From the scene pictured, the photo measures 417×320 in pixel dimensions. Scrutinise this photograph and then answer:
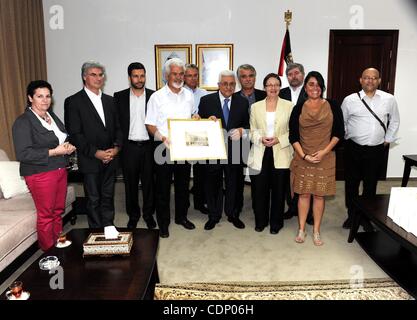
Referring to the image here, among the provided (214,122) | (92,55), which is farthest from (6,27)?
(214,122)

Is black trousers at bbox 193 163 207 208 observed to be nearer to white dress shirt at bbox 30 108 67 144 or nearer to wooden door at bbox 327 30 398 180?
white dress shirt at bbox 30 108 67 144

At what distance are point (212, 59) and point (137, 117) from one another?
237cm

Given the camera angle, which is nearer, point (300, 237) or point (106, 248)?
point (106, 248)

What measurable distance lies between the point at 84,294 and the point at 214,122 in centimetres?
194

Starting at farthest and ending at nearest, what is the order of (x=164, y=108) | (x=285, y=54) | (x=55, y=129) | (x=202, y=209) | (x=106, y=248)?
(x=285, y=54), (x=202, y=209), (x=164, y=108), (x=55, y=129), (x=106, y=248)

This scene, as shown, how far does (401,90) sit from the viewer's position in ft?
18.1

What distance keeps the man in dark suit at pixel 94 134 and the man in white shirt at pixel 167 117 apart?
14.3 inches

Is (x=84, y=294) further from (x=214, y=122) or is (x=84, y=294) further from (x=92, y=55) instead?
(x=92, y=55)

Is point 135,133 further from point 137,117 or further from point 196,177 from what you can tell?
point 196,177

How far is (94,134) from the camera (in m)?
3.20

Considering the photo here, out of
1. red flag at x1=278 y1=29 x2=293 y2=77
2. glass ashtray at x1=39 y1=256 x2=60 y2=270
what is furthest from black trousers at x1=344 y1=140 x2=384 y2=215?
glass ashtray at x1=39 y1=256 x2=60 y2=270

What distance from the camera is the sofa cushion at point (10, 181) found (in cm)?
340

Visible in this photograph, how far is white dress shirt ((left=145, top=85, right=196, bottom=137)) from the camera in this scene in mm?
3305

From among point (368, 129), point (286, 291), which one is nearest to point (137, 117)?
point (286, 291)
